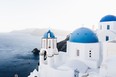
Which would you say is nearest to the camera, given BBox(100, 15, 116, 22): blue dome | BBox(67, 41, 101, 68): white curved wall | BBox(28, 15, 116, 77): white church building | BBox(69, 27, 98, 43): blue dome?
BBox(28, 15, 116, 77): white church building

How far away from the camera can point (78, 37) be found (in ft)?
67.8

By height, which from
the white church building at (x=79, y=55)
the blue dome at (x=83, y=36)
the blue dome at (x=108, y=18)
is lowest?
the white church building at (x=79, y=55)

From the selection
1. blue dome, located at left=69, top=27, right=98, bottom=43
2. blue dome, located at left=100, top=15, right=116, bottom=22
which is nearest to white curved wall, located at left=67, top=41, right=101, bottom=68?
blue dome, located at left=69, top=27, right=98, bottom=43

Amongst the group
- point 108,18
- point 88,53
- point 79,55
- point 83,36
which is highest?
point 108,18

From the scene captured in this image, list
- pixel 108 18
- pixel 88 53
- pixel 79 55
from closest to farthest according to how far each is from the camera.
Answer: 1. pixel 88 53
2. pixel 79 55
3. pixel 108 18

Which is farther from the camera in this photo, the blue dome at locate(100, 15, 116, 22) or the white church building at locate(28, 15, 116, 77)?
the blue dome at locate(100, 15, 116, 22)

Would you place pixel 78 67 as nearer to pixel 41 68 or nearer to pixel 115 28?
pixel 41 68

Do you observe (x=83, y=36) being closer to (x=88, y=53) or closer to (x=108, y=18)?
(x=88, y=53)

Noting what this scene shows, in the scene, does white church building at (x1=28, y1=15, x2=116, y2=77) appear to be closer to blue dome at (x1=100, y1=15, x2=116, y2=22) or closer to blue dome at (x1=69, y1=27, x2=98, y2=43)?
blue dome at (x1=69, y1=27, x2=98, y2=43)

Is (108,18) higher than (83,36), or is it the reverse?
(108,18)

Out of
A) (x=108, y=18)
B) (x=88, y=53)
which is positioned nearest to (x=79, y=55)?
(x=88, y=53)

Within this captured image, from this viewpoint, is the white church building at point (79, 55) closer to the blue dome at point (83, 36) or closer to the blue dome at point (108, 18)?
the blue dome at point (83, 36)

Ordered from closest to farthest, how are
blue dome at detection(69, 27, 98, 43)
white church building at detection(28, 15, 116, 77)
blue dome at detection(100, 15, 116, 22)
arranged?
white church building at detection(28, 15, 116, 77) < blue dome at detection(69, 27, 98, 43) < blue dome at detection(100, 15, 116, 22)

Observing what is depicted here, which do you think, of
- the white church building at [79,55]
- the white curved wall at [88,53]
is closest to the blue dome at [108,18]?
the white church building at [79,55]
